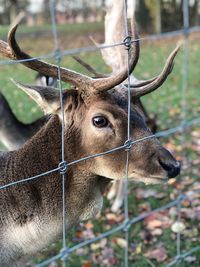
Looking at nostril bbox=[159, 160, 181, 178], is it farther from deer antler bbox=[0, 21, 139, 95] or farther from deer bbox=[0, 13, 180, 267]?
→ deer antler bbox=[0, 21, 139, 95]

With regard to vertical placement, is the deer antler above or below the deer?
above

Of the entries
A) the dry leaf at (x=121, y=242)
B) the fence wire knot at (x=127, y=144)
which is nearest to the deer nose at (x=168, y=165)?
the fence wire knot at (x=127, y=144)

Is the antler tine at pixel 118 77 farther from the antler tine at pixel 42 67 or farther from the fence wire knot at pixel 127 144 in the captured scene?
the fence wire knot at pixel 127 144

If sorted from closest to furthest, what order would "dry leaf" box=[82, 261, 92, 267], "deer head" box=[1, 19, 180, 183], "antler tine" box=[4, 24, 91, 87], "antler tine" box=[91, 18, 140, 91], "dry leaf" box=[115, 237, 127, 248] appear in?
"antler tine" box=[4, 24, 91, 87]
"antler tine" box=[91, 18, 140, 91]
"deer head" box=[1, 19, 180, 183]
"dry leaf" box=[82, 261, 92, 267]
"dry leaf" box=[115, 237, 127, 248]

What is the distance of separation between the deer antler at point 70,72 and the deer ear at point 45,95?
9 centimetres

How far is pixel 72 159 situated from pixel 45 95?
37 cm

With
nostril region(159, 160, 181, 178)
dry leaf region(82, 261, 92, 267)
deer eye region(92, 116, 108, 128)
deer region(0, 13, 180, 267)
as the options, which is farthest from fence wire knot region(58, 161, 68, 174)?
dry leaf region(82, 261, 92, 267)

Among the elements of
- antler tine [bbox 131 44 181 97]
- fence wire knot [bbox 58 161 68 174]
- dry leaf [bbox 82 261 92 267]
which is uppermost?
antler tine [bbox 131 44 181 97]

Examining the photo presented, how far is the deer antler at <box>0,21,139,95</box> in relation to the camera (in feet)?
7.71

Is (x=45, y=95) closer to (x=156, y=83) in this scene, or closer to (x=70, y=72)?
(x=70, y=72)

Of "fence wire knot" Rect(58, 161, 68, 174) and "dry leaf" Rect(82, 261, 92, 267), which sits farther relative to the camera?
"dry leaf" Rect(82, 261, 92, 267)

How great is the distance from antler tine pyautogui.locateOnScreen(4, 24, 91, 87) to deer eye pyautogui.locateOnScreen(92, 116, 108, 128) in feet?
0.63

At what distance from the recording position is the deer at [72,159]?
2549 mm

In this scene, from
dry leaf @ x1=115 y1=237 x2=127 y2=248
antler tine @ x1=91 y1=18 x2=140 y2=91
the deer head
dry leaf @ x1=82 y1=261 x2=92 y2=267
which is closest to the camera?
antler tine @ x1=91 y1=18 x2=140 y2=91
